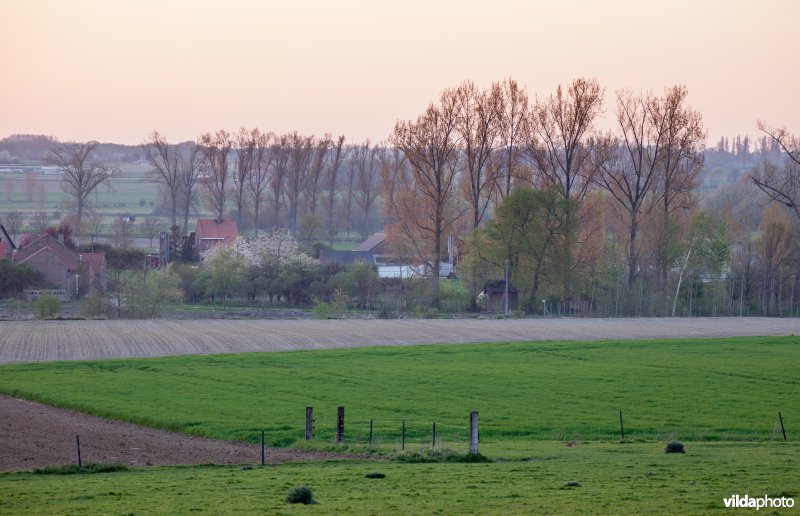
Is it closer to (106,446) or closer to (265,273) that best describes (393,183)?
(265,273)

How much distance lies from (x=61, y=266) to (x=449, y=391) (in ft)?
198

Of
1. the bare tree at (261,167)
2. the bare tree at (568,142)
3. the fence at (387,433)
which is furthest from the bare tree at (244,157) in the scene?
the fence at (387,433)

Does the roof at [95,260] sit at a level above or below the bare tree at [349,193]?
below

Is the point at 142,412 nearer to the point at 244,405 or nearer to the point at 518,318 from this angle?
the point at 244,405

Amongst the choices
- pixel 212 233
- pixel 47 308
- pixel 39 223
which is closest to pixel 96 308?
pixel 47 308

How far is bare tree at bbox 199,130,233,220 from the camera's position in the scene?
12788cm

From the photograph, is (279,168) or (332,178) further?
(332,178)

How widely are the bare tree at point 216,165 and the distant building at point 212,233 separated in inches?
48.8

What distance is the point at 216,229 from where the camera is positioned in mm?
124938

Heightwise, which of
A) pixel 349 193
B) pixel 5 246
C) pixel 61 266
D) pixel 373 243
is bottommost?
pixel 61 266

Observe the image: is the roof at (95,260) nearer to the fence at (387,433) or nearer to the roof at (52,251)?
the roof at (52,251)

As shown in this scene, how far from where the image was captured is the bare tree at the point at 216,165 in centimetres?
12788

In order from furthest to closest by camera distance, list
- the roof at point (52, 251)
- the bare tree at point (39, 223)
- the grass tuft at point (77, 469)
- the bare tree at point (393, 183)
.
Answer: the bare tree at point (39, 223), the bare tree at point (393, 183), the roof at point (52, 251), the grass tuft at point (77, 469)

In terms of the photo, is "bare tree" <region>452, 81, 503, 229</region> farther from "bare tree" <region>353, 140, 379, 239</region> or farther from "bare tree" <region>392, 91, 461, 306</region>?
"bare tree" <region>353, 140, 379, 239</region>
